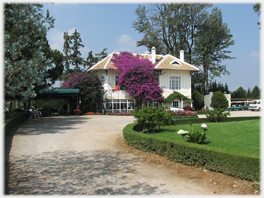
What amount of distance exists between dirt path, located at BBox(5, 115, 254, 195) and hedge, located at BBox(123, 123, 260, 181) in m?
0.19

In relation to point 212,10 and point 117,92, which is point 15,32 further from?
point 212,10

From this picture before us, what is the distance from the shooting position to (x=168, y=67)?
102 feet

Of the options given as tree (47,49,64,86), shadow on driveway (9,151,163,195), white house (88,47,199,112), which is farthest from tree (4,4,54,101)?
white house (88,47,199,112)

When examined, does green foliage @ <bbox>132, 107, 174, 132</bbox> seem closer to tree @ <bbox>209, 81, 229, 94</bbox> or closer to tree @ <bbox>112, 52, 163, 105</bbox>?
tree @ <bbox>112, 52, 163, 105</bbox>

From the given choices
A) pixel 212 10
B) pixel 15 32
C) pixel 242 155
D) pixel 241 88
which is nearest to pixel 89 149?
pixel 242 155

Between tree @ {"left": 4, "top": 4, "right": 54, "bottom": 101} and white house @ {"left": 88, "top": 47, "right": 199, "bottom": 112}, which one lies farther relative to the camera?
white house @ {"left": 88, "top": 47, "right": 199, "bottom": 112}

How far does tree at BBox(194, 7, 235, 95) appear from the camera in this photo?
3644cm

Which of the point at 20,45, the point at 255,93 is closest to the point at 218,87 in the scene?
the point at 255,93

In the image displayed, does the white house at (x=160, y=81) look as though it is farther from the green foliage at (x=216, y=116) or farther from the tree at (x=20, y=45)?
the tree at (x=20, y=45)

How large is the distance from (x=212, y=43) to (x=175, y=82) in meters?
10.7

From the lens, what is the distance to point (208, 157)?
6.27m

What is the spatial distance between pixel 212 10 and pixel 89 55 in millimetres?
22293

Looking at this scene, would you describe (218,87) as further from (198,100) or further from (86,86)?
(86,86)

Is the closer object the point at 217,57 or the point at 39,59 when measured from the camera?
the point at 39,59
